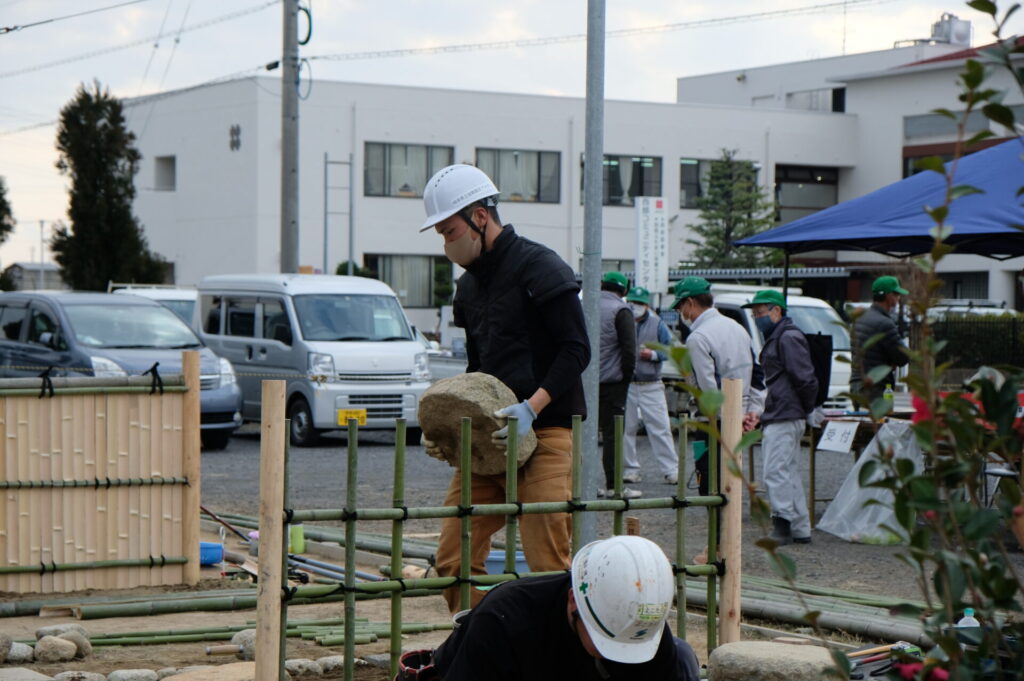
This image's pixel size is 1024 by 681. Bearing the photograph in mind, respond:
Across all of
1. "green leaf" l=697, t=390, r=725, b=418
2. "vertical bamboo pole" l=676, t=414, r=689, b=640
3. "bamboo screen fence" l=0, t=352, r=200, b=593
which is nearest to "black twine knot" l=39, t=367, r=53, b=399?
"bamboo screen fence" l=0, t=352, r=200, b=593

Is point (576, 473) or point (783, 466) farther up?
point (576, 473)

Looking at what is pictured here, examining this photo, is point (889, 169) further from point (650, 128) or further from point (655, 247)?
point (655, 247)

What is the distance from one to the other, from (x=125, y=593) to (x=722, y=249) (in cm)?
3445

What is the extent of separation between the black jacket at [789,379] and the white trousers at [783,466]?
0.08 metres

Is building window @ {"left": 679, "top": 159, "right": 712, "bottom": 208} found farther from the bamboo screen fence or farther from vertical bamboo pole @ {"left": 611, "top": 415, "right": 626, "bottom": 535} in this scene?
vertical bamboo pole @ {"left": 611, "top": 415, "right": 626, "bottom": 535}

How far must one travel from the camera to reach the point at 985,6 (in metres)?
2.10

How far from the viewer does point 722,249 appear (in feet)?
134

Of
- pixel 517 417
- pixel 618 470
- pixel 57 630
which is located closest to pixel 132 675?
pixel 57 630

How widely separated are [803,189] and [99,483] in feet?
138

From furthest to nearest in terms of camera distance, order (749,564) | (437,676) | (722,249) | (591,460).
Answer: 1. (722,249)
2. (749,564)
3. (591,460)
4. (437,676)

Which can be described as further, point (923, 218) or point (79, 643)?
point (923, 218)

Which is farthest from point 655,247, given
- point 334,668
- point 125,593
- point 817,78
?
point 817,78

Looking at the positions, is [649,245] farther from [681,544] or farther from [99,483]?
[681,544]

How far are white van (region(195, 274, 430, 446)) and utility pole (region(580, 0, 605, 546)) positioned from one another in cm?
969
